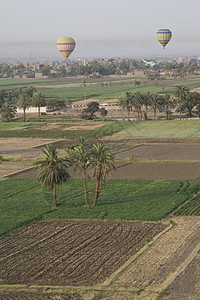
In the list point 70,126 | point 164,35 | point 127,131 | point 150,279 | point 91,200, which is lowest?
point 150,279

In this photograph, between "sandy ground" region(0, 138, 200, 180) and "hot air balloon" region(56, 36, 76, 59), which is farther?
"hot air balloon" region(56, 36, 76, 59)

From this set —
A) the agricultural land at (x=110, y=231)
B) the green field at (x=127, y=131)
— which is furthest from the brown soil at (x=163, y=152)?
the green field at (x=127, y=131)

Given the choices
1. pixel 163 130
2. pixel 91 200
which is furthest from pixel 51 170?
pixel 163 130

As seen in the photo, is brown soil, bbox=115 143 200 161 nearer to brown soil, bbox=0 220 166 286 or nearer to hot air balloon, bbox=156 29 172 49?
brown soil, bbox=0 220 166 286

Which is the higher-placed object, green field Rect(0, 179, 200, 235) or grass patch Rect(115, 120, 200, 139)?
grass patch Rect(115, 120, 200, 139)

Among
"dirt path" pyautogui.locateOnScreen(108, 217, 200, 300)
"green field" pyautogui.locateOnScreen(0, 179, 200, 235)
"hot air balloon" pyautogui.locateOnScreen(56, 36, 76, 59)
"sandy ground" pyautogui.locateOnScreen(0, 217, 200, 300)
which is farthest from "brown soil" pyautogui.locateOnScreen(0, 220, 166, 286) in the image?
"hot air balloon" pyautogui.locateOnScreen(56, 36, 76, 59)

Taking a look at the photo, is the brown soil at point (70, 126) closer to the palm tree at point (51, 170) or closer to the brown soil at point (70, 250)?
the palm tree at point (51, 170)

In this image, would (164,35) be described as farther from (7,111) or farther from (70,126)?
(7,111)

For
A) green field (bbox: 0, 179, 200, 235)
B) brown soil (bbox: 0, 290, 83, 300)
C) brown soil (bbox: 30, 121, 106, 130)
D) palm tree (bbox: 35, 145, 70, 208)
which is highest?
palm tree (bbox: 35, 145, 70, 208)
